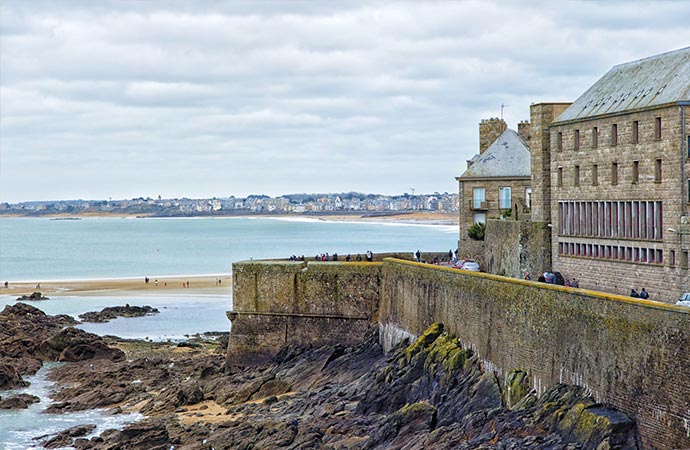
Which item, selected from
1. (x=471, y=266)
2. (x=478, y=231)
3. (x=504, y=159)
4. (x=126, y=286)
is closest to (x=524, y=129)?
(x=504, y=159)

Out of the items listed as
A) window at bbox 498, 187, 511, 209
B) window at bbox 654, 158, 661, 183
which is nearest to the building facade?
window at bbox 654, 158, 661, 183

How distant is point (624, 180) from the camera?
29656 millimetres

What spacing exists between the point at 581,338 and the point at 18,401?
2090cm

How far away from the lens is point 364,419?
2631 cm

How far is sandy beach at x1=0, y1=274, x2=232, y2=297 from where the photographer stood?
74.7 metres

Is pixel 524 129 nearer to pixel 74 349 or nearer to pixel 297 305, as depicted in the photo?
pixel 297 305

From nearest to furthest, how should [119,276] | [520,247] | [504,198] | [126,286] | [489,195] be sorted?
[520,247] < [504,198] < [489,195] < [126,286] < [119,276]

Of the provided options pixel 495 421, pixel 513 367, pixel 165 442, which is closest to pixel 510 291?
pixel 513 367

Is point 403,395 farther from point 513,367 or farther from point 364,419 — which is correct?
point 513,367

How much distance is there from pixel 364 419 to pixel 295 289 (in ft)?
31.3

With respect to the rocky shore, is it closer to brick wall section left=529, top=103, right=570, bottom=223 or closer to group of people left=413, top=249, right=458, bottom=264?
brick wall section left=529, top=103, right=570, bottom=223

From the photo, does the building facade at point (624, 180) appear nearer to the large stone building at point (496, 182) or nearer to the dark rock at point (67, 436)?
the large stone building at point (496, 182)

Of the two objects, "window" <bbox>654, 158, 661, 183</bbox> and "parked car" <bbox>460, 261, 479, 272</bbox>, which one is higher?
"window" <bbox>654, 158, 661, 183</bbox>

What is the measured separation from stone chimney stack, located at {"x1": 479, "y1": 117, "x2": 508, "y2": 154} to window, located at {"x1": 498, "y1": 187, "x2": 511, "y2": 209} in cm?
399
